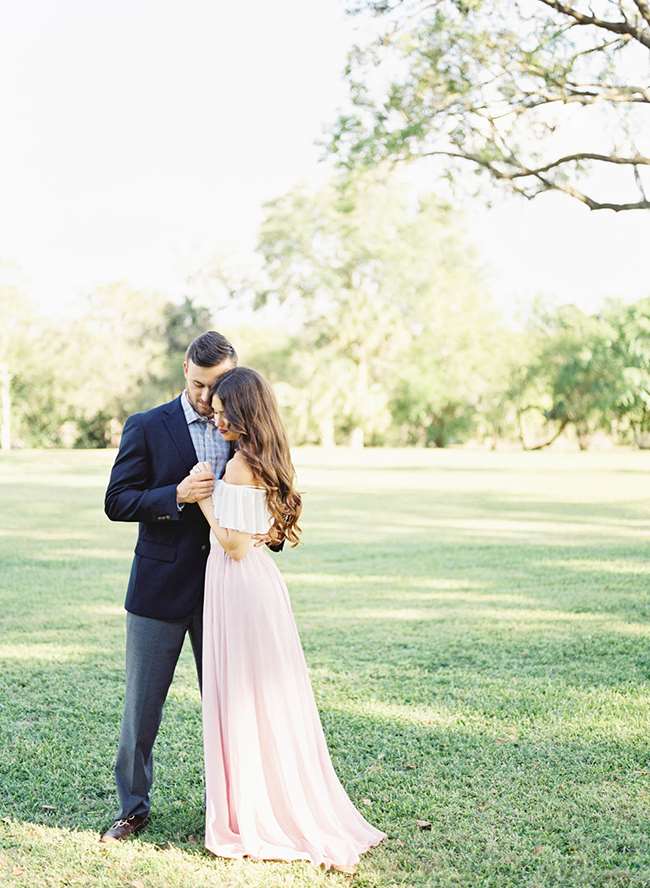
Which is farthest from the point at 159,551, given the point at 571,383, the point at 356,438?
the point at 571,383

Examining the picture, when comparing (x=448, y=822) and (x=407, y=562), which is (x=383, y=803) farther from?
(x=407, y=562)

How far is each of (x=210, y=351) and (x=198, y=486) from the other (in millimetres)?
558

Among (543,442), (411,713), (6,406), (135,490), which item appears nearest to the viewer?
(135,490)

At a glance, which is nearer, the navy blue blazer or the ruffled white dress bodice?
the ruffled white dress bodice

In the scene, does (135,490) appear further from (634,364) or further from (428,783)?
(634,364)

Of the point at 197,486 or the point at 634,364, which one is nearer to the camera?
the point at 197,486

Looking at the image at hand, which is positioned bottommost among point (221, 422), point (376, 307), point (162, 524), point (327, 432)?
point (162, 524)

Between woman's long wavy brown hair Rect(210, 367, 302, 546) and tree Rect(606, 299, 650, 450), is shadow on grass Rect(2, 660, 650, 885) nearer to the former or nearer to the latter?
woman's long wavy brown hair Rect(210, 367, 302, 546)

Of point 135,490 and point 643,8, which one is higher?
point 643,8

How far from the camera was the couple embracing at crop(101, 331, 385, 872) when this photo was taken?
13.5 ft

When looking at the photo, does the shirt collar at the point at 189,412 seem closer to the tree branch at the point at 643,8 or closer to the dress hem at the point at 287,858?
the dress hem at the point at 287,858

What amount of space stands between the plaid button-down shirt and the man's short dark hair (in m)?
0.25

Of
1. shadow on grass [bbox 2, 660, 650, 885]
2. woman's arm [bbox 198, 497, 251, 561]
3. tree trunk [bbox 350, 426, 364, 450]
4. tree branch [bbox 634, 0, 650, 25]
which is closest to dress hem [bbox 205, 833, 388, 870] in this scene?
shadow on grass [bbox 2, 660, 650, 885]

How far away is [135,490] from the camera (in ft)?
14.4
